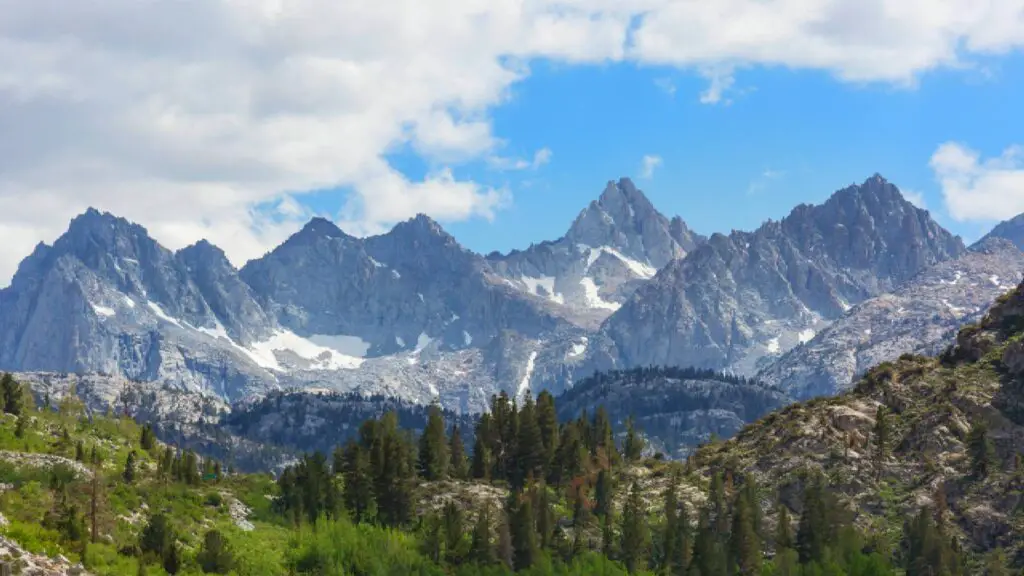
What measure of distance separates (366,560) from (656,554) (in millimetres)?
37365

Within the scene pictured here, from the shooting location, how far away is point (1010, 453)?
150875mm

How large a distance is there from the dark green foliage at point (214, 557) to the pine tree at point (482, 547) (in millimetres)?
37964

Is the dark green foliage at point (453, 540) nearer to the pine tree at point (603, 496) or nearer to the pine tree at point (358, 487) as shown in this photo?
the pine tree at point (358, 487)

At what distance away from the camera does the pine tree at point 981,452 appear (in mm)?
147875

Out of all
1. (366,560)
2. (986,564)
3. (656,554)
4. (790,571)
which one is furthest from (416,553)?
(986,564)

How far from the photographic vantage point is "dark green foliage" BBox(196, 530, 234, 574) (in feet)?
348

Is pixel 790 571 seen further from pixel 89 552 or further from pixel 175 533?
pixel 89 552

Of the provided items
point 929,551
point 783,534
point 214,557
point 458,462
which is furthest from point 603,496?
point 214,557

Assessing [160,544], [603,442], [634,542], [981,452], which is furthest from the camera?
[603,442]

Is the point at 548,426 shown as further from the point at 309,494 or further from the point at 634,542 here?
the point at 309,494

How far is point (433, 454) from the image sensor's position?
178375 mm

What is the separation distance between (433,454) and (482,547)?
131 ft

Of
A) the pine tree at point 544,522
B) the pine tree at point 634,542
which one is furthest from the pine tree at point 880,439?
the pine tree at point 544,522

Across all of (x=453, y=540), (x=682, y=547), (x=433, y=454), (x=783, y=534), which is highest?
(x=433, y=454)
